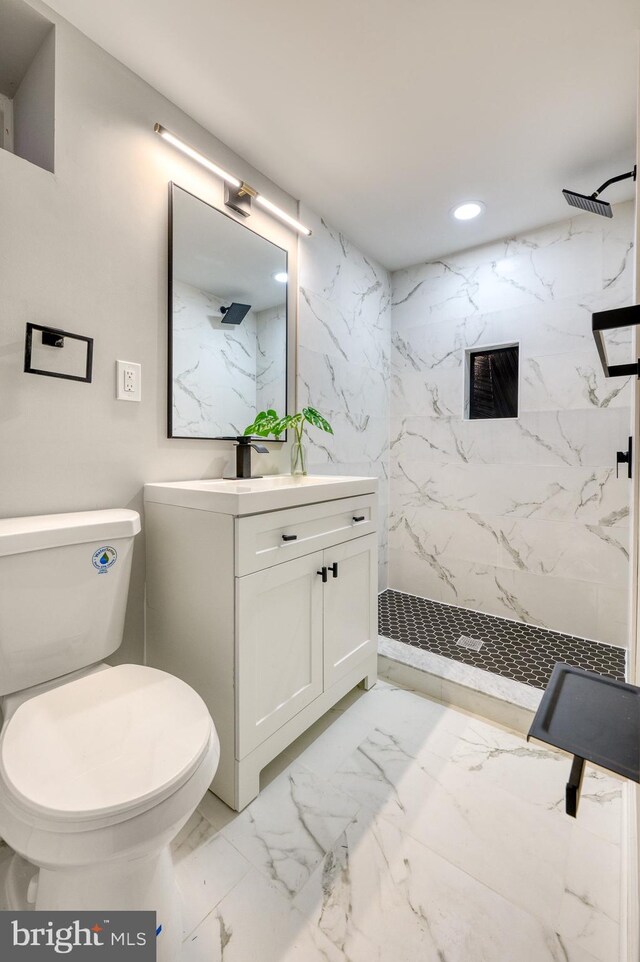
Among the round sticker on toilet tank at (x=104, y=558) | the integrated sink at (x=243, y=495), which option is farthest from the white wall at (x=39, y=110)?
the round sticker on toilet tank at (x=104, y=558)

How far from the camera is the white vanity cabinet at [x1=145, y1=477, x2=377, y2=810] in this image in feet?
3.84

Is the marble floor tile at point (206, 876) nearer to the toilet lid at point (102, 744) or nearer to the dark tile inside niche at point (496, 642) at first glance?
the toilet lid at point (102, 744)

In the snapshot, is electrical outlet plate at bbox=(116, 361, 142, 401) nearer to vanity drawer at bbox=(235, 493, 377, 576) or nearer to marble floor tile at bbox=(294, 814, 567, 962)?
vanity drawer at bbox=(235, 493, 377, 576)

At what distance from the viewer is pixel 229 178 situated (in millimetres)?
1640

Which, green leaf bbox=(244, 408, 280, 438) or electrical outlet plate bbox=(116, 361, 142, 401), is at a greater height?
electrical outlet plate bbox=(116, 361, 142, 401)

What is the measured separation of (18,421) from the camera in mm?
1138

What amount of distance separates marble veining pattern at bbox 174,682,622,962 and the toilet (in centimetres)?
21

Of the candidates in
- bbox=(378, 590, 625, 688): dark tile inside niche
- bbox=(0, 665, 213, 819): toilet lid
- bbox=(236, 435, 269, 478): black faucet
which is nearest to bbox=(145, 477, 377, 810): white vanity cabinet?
bbox=(236, 435, 269, 478): black faucet

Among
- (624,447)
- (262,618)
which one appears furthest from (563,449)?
(262,618)

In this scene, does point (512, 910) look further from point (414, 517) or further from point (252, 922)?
point (414, 517)

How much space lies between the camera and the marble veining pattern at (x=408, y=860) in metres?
0.91

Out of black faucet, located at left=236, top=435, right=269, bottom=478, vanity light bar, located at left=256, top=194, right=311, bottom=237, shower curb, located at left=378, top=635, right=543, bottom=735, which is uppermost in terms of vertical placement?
vanity light bar, located at left=256, top=194, right=311, bottom=237

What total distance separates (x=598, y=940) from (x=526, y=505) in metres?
1.75

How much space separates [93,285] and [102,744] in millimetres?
1265
